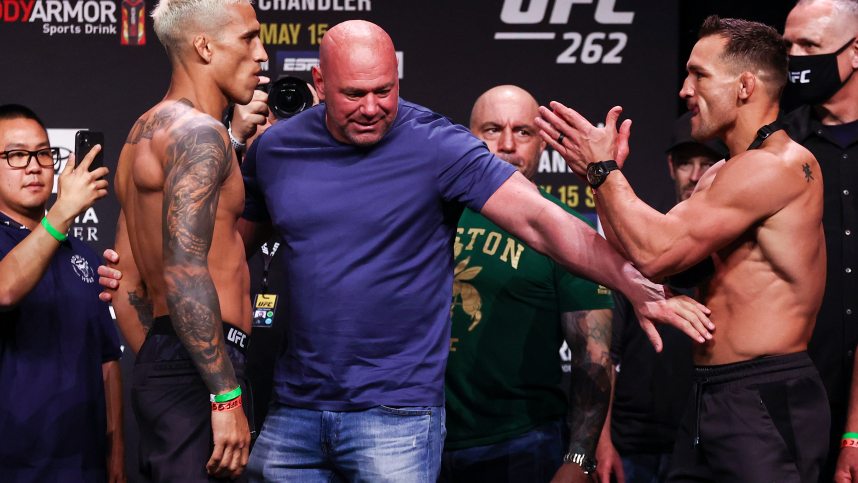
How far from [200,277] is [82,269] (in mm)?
1212

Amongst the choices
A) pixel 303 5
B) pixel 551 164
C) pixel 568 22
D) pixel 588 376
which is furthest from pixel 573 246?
pixel 303 5

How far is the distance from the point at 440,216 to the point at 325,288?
344 mm

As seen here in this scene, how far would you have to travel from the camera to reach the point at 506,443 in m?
3.63

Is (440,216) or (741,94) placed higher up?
(741,94)

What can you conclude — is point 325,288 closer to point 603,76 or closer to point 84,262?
point 84,262

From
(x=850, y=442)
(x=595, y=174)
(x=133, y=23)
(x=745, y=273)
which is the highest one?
(x=133, y=23)

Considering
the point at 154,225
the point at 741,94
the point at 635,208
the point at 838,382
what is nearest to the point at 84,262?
the point at 154,225

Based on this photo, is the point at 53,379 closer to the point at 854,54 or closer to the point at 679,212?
the point at 679,212

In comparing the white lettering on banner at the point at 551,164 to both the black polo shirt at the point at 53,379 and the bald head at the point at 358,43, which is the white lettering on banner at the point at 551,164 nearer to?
the black polo shirt at the point at 53,379

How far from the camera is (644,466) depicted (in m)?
4.41

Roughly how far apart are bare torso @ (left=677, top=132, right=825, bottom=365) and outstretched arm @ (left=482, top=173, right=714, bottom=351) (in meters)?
0.14

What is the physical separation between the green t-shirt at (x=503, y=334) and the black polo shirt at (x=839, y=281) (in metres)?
0.71

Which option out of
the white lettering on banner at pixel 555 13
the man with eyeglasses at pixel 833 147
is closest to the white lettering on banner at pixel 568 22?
the white lettering on banner at pixel 555 13

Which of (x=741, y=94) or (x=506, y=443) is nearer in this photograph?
(x=741, y=94)
